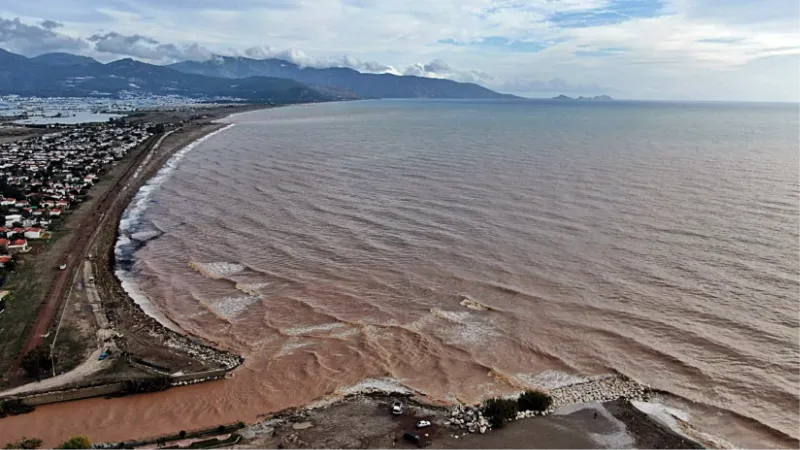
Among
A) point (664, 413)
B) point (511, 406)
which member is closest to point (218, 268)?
point (511, 406)

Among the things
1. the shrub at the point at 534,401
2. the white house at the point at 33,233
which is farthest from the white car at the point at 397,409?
the white house at the point at 33,233

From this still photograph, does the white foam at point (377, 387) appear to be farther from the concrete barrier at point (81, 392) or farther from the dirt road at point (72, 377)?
the dirt road at point (72, 377)

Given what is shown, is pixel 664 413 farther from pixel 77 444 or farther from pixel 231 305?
pixel 231 305

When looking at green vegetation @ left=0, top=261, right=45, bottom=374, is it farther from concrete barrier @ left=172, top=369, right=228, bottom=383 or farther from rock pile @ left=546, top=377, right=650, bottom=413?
rock pile @ left=546, top=377, right=650, bottom=413

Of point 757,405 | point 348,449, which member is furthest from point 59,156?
point 757,405

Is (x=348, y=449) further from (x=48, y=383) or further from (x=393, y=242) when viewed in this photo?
(x=393, y=242)

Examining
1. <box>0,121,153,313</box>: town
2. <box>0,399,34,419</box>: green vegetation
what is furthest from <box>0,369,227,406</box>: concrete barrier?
<box>0,121,153,313</box>: town
